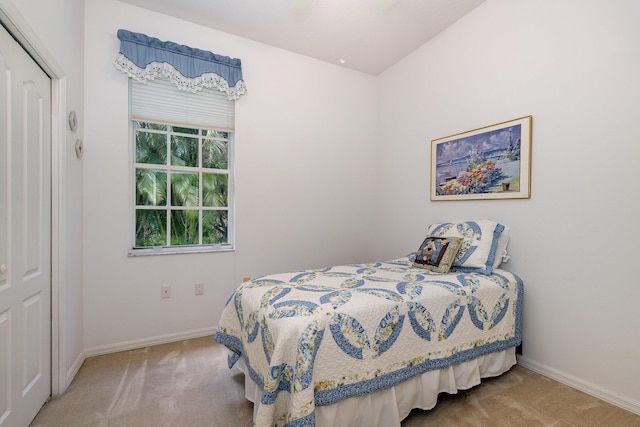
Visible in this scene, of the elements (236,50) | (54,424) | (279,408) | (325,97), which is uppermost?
(236,50)

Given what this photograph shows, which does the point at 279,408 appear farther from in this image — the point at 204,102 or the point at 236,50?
the point at 236,50

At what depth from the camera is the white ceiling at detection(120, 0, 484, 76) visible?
2500 mm

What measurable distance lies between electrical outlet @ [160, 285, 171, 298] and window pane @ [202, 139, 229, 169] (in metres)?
1.20

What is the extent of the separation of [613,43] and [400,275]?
1.97 meters

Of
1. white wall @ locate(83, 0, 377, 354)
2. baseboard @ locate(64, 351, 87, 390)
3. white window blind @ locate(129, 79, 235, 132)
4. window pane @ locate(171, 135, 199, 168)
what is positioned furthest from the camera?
window pane @ locate(171, 135, 199, 168)

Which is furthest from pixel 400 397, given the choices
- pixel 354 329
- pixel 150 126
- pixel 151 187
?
pixel 150 126

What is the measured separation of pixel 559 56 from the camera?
2.05 metres

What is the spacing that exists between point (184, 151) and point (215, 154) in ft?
0.95

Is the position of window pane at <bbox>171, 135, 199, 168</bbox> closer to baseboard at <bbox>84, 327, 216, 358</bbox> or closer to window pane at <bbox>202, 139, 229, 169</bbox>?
window pane at <bbox>202, 139, 229, 169</bbox>

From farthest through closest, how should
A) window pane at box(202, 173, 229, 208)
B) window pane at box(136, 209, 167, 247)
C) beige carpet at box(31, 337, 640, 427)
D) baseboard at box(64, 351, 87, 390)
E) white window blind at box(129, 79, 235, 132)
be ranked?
window pane at box(202, 173, 229, 208), window pane at box(136, 209, 167, 247), white window blind at box(129, 79, 235, 132), baseboard at box(64, 351, 87, 390), beige carpet at box(31, 337, 640, 427)

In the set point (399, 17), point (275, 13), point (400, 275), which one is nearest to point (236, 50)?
point (275, 13)

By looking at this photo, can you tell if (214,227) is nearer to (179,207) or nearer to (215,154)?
(179,207)

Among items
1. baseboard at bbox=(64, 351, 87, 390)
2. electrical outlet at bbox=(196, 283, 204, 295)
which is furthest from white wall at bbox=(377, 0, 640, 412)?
baseboard at bbox=(64, 351, 87, 390)

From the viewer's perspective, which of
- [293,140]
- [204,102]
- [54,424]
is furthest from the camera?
[293,140]
